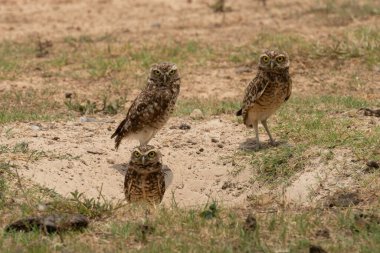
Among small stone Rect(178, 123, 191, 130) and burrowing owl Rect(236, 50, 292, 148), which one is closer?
burrowing owl Rect(236, 50, 292, 148)

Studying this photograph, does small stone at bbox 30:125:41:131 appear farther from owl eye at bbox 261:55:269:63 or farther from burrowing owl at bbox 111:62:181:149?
owl eye at bbox 261:55:269:63

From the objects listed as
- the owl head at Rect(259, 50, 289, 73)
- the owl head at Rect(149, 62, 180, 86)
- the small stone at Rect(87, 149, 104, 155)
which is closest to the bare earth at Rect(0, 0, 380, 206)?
the small stone at Rect(87, 149, 104, 155)

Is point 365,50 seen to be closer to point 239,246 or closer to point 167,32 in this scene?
point 167,32

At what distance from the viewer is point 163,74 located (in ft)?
31.4

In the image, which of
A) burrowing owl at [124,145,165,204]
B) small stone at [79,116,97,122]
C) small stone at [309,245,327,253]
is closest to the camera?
small stone at [309,245,327,253]

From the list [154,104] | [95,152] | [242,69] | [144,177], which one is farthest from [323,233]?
[242,69]

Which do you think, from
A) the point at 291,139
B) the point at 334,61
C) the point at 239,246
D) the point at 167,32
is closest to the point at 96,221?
the point at 239,246

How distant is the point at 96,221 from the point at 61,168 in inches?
79.4

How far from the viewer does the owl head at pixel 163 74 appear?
9570mm

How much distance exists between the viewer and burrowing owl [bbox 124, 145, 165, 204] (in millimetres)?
8164

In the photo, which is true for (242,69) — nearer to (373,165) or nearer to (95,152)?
(95,152)

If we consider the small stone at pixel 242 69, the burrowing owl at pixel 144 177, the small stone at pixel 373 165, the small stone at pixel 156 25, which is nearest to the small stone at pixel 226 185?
the burrowing owl at pixel 144 177

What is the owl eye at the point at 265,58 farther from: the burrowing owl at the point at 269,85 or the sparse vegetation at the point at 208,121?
the sparse vegetation at the point at 208,121

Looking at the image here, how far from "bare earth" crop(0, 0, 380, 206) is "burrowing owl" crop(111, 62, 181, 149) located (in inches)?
16.1
